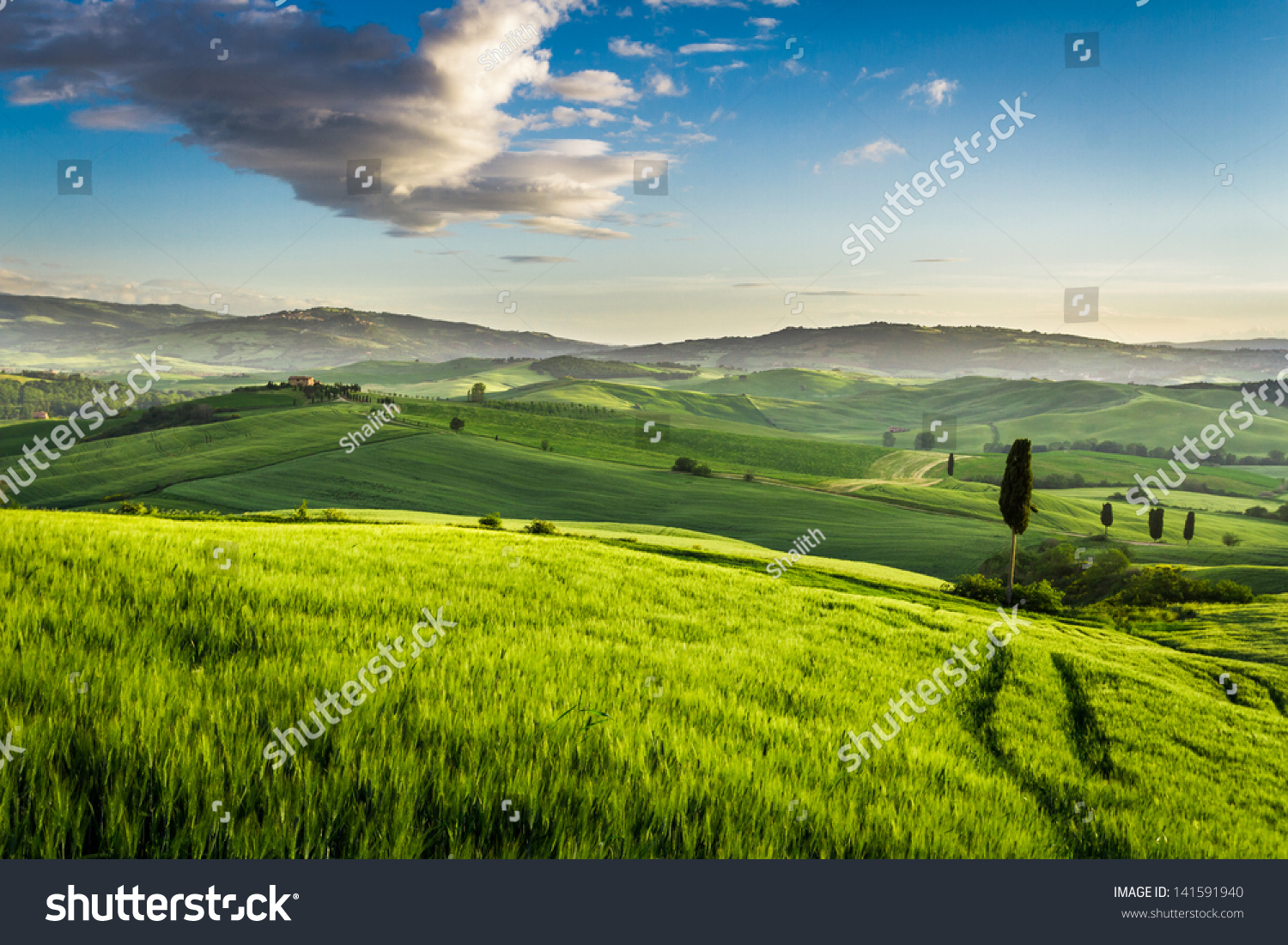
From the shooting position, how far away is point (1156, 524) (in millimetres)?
123188

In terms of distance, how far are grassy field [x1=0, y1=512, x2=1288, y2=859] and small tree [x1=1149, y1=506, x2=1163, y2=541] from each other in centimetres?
14705

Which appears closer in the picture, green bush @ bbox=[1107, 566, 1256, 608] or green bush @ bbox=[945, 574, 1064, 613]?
green bush @ bbox=[945, 574, 1064, 613]

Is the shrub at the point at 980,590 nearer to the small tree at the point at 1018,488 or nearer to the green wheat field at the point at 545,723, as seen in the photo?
the small tree at the point at 1018,488

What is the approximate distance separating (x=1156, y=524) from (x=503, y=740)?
160 meters

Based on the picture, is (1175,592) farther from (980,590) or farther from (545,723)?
(545,723)

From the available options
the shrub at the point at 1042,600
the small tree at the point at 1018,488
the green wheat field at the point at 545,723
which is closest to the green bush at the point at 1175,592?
the shrub at the point at 1042,600

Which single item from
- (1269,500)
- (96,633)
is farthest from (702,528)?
(1269,500)

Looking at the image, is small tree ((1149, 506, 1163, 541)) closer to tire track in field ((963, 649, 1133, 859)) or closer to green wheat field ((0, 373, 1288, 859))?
green wheat field ((0, 373, 1288, 859))

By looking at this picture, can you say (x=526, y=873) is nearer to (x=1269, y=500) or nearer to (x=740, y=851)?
(x=740, y=851)

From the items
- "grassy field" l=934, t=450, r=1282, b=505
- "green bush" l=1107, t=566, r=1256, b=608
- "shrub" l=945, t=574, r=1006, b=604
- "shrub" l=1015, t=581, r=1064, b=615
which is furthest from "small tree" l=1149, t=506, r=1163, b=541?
"shrub" l=1015, t=581, r=1064, b=615

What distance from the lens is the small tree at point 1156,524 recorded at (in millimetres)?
122500

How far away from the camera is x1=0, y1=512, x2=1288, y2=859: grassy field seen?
10.0 feet

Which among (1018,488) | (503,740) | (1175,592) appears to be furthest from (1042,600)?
(503,740)

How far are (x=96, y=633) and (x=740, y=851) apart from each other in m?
5.46
